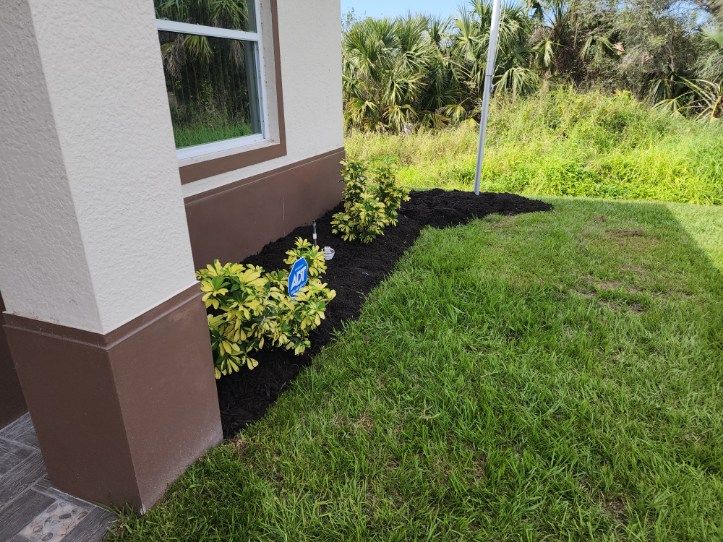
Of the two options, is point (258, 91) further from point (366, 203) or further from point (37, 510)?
point (37, 510)

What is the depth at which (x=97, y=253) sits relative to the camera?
1483 mm

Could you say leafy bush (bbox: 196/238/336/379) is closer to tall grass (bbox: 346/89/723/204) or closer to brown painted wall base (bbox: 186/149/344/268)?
Result: brown painted wall base (bbox: 186/149/344/268)

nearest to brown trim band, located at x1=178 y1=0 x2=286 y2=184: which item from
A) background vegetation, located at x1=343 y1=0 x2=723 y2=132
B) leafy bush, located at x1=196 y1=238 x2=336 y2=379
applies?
leafy bush, located at x1=196 y1=238 x2=336 y2=379

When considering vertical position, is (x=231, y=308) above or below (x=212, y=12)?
below

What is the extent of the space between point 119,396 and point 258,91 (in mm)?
2717

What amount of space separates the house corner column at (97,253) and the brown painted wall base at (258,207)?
1239mm

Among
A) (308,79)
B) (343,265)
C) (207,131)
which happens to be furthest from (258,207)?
(308,79)

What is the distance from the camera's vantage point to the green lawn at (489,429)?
1.79 metres

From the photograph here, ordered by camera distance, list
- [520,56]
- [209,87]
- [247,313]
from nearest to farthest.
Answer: [247,313]
[209,87]
[520,56]

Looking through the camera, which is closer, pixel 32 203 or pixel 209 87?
pixel 32 203

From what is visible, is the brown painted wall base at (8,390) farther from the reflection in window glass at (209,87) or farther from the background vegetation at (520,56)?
the background vegetation at (520,56)

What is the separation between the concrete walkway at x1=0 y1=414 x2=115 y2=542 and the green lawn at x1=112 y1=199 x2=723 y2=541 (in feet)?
0.48

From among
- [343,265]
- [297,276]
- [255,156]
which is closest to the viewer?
[297,276]

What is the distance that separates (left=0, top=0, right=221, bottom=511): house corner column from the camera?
4.37 feet
